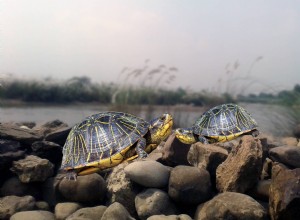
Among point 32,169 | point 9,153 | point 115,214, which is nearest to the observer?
point 115,214

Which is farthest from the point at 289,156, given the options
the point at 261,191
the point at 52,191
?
the point at 52,191

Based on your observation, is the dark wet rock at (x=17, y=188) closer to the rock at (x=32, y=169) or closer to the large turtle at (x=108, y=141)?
the rock at (x=32, y=169)

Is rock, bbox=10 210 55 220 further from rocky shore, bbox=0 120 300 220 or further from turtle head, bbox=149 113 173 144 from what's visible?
turtle head, bbox=149 113 173 144

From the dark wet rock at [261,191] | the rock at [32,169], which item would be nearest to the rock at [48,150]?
the rock at [32,169]

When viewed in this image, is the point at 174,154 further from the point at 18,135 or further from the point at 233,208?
the point at 18,135

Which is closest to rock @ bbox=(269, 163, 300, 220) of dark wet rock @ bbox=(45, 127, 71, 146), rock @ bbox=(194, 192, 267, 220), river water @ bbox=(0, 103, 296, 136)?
rock @ bbox=(194, 192, 267, 220)

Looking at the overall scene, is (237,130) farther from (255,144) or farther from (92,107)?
(92,107)

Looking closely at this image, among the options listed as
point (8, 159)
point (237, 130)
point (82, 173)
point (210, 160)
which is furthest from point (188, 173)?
point (8, 159)
